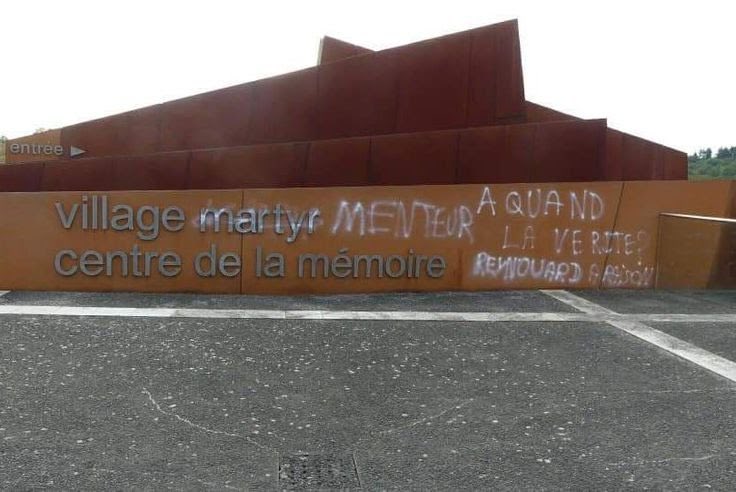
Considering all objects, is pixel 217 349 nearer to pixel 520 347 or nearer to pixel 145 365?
pixel 145 365

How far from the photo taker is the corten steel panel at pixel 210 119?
36.0 feet

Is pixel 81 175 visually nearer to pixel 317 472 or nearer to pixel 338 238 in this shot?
pixel 338 238

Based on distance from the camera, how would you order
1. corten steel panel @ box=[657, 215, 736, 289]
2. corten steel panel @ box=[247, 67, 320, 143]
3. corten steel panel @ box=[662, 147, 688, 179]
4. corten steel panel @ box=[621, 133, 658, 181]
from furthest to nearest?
corten steel panel @ box=[662, 147, 688, 179], corten steel panel @ box=[621, 133, 658, 181], corten steel panel @ box=[247, 67, 320, 143], corten steel panel @ box=[657, 215, 736, 289]

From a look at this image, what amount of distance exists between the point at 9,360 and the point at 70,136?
8.53m

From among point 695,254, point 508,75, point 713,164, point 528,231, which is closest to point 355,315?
point 528,231

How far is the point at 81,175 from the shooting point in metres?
9.88

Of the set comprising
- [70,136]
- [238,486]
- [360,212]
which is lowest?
[238,486]

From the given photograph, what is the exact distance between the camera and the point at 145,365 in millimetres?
4859

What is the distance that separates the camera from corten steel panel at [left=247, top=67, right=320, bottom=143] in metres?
10.9

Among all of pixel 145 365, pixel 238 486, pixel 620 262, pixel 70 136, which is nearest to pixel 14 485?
pixel 238 486

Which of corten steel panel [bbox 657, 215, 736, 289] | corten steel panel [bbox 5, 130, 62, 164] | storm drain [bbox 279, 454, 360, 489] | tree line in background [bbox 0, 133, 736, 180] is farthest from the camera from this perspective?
tree line in background [bbox 0, 133, 736, 180]

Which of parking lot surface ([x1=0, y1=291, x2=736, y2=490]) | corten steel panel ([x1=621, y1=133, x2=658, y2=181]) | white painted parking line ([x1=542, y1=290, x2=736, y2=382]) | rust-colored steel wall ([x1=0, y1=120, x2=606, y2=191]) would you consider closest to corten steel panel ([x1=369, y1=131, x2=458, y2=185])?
rust-colored steel wall ([x1=0, y1=120, x2=606, y2=191])

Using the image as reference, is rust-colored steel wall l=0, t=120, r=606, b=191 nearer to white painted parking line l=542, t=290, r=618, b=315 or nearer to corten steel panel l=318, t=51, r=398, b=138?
corten steel panel l=318, t=51, r=398, b=138

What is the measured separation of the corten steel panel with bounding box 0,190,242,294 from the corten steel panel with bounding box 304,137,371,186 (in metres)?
2.00
